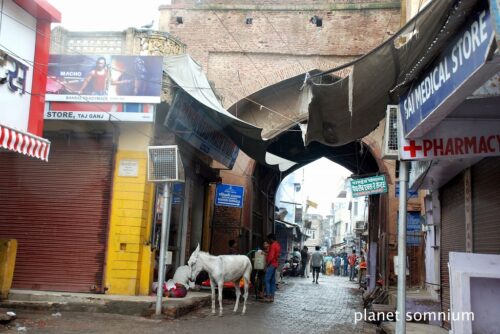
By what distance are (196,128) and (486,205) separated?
6901 millimetres

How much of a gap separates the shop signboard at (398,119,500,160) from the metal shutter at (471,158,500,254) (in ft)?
2.46

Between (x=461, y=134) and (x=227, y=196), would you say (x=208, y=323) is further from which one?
(x=227, y=196)

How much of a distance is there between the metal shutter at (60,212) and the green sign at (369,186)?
700 centimetres

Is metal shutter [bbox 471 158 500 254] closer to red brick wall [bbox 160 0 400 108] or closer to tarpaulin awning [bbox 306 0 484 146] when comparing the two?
tarpaulin awning [bbox 306 0 484 146]

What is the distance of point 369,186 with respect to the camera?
13.5 meters

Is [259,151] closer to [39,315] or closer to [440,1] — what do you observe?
[39,315]

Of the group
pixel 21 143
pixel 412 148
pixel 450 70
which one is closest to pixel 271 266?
pixel 21 143

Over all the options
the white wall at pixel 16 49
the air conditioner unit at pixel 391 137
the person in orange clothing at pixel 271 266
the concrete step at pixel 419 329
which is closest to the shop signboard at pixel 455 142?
the air conditioner unit at pixel 391 137

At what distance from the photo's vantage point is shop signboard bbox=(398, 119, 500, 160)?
190 inches

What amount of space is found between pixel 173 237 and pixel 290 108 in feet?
21.2

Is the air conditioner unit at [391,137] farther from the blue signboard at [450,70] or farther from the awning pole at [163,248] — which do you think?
the awning pole at [163,248]

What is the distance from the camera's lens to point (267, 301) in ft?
42.5

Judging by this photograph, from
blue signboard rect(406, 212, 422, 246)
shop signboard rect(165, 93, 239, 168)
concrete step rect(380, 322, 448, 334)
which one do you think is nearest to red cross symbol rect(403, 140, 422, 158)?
concrete step rect(380, 322, 448, 334)

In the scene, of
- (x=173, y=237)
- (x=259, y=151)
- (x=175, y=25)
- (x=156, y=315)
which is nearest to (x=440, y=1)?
(x=156, y=315)
